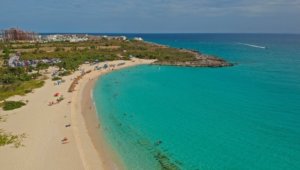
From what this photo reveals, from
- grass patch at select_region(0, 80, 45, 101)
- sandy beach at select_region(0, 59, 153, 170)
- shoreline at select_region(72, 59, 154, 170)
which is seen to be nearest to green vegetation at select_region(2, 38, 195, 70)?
grass patch at select_region(0, 80, 45, 101)

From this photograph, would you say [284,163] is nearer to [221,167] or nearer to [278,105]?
[221,167]

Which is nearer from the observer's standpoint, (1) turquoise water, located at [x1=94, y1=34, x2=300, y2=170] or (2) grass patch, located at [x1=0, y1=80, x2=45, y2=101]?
(1) turquoise water, located at [x1=94, y1=34, x2=300, y2=170]

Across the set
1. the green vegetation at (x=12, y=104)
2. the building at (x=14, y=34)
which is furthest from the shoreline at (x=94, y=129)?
the building at (x=14, y=34)

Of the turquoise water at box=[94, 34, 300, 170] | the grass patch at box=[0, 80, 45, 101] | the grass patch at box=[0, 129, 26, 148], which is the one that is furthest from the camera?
the grass patch at box=[0, 80, 45, 101]

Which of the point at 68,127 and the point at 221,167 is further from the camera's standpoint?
the point at 68,127

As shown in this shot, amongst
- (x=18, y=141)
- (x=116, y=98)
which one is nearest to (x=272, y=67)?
(x=116, y=98)

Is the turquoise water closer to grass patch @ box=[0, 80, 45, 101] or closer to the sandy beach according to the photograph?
the sandy beach

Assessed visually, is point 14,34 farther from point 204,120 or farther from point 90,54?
point 204,120

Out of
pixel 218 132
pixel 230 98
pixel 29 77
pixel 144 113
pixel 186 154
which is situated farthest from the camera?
pixel 29 77
